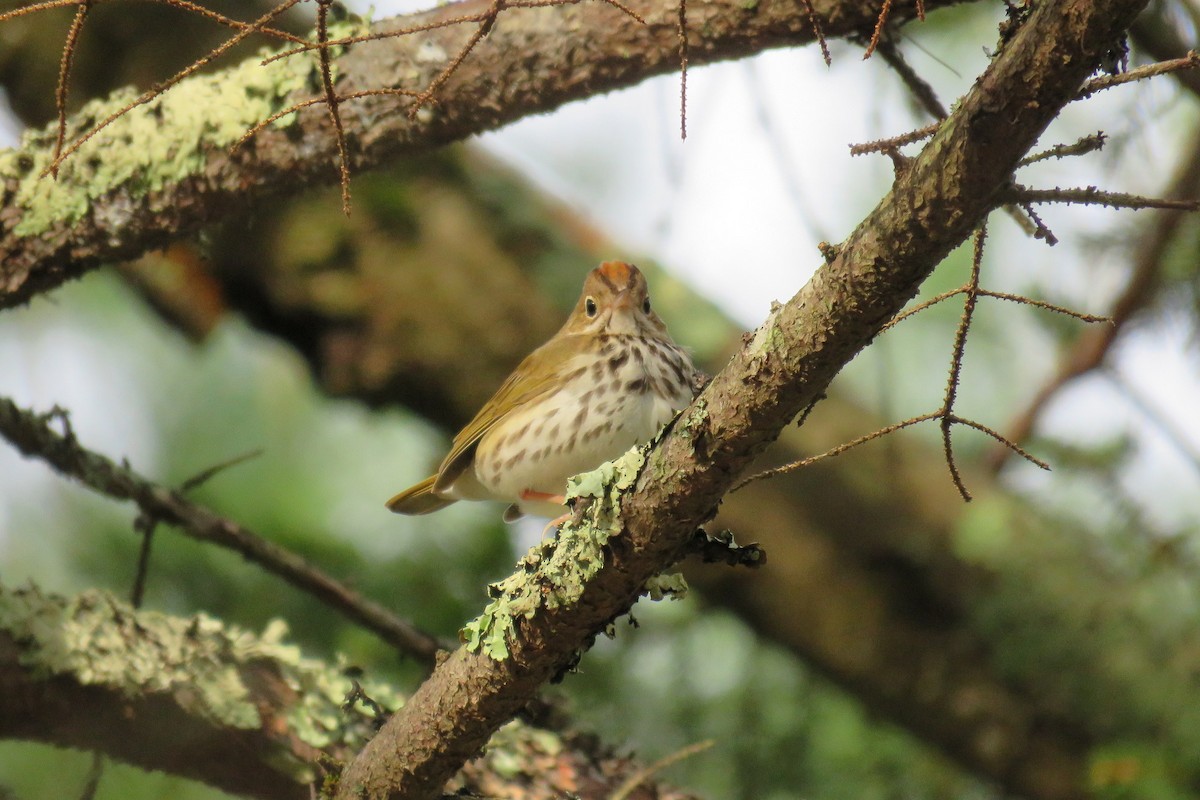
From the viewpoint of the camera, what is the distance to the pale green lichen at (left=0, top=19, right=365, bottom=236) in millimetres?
2482

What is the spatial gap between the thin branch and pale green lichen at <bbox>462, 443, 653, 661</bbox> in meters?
0.87

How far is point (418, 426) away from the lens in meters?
4.90

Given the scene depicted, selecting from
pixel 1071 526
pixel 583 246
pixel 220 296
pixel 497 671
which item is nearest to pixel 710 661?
pixel 1071 526

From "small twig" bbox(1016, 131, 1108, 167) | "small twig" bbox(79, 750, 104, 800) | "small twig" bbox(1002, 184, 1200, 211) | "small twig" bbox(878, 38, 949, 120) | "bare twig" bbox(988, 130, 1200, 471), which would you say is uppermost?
"bare twig" bbox(988, 130, 1200, 471)

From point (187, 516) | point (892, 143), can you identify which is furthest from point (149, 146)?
point (892, 143)

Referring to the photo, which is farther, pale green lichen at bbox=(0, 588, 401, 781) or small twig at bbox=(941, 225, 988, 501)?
pale green lichen at bbox=(0, 588, 401, 781)

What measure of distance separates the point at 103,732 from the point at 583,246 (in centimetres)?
299

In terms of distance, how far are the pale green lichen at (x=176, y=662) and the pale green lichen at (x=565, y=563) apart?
2.17ft

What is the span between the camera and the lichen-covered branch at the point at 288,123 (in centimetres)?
242

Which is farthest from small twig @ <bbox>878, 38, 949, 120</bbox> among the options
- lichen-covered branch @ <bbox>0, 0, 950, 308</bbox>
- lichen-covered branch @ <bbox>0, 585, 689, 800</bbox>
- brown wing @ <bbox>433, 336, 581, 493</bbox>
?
lichen-covered branch @ <bbox>0, 585, 689, 800</bbox>

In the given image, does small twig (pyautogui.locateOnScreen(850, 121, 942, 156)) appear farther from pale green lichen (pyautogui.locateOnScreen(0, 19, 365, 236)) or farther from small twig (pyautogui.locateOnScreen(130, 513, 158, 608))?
small twig (pyautogui.locateOnScreen(130, 513, 158, 608))

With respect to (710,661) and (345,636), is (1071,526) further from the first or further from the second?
(345,636)

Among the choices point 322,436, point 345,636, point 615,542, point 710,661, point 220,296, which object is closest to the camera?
point 615,542

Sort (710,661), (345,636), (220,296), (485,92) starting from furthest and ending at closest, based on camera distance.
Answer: (220,296)
(710,661)
(345,636)
(485,92)
